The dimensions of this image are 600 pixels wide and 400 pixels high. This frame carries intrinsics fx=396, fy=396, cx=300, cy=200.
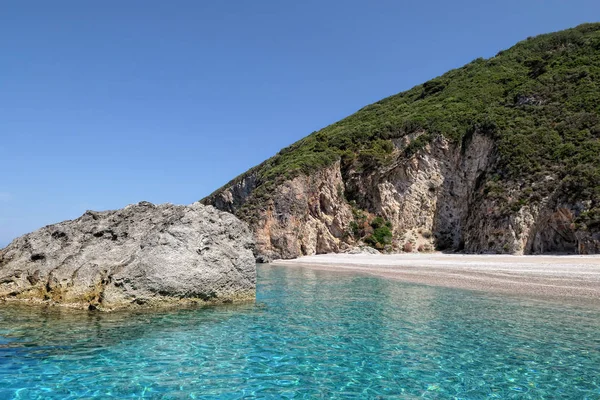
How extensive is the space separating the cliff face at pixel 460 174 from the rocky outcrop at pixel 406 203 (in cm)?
14

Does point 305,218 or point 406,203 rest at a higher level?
point 406,203

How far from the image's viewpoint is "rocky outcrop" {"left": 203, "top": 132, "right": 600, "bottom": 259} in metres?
44.0

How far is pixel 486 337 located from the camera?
1008 cm

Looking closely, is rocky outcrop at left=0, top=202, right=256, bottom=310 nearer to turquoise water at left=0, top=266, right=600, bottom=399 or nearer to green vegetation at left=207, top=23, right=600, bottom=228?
turquoise water at left=0, top=266, right=600, bottom=399

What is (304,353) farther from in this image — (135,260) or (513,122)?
(513,122)

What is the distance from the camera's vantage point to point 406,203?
169ft

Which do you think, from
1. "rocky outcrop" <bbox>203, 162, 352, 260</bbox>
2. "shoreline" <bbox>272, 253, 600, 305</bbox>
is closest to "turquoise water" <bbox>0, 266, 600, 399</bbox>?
"shoreline" <bbox>272, 253, 600, 305</bbox>

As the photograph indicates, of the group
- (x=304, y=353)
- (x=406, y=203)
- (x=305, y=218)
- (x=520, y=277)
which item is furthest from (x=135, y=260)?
(x=406, y=203)

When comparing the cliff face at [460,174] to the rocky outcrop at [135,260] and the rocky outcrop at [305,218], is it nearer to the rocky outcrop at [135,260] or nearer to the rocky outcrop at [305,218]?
the rocky outcrop at [305,218]

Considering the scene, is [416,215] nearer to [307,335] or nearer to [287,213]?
[287,213]

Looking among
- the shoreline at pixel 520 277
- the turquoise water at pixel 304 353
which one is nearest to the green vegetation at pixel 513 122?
the shoreline at pixel 520 277

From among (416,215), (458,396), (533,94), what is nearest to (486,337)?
(458,396)

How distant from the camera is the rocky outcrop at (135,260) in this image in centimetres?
1335

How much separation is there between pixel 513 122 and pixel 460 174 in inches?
340
